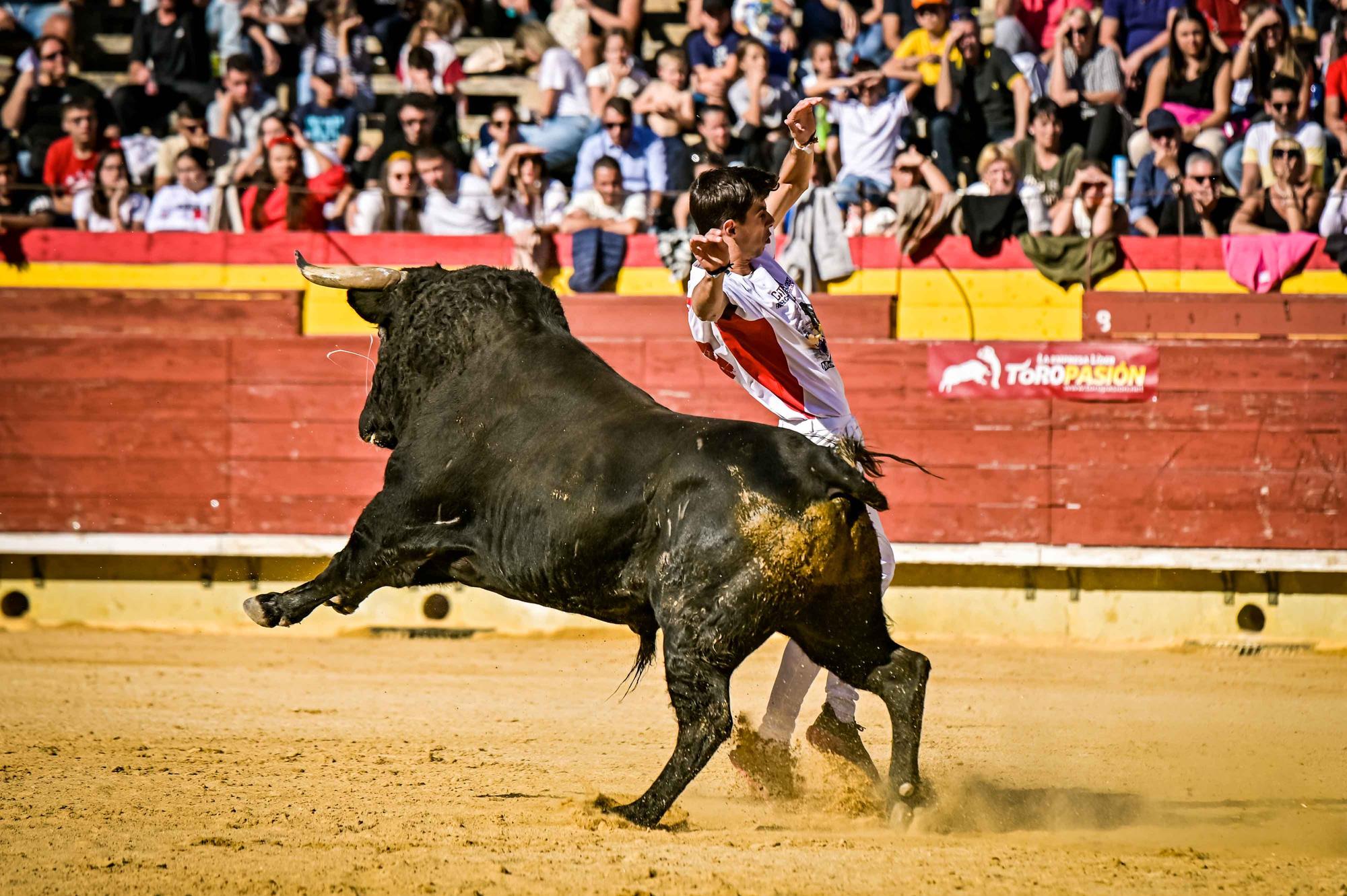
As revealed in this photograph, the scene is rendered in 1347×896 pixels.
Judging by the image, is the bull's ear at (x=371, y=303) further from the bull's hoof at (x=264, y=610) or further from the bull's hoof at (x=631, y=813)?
the bull's hoof at (x=631, y=813)

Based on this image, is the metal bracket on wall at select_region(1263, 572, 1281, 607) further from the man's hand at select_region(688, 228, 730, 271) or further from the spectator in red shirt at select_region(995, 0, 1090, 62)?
the man's hand at select_region(688, 228, 730, 271)

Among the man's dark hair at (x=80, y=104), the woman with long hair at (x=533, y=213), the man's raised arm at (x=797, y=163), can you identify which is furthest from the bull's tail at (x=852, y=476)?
the man's dark hair at (x=80, y=104)

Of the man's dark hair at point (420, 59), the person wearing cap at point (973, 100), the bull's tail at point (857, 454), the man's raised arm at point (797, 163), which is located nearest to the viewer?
the bull's tail at point (857, 454)

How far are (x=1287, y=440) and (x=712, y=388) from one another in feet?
9.35

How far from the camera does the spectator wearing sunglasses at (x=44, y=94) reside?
9195mm

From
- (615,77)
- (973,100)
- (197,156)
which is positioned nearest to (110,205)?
(197,156)

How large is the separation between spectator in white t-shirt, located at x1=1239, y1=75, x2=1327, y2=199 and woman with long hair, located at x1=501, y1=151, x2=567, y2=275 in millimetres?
3655

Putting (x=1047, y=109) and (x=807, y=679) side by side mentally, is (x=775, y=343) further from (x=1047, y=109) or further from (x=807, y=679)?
(x=1047, y=109)

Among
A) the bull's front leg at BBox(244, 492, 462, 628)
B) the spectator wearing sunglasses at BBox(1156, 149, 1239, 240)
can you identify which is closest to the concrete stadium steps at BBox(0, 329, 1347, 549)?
the spectator wearing sunglasses at BBox(1156, 149, 1239, 240)

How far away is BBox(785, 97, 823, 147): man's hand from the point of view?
141 inches

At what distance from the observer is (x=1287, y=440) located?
726 cm

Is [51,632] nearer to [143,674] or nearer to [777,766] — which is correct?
[143,674]

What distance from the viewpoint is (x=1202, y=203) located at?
7.56 meters

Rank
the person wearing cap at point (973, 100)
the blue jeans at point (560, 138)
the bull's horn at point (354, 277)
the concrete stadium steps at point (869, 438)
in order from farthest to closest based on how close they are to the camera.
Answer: the blue jeans at point (560, 138) < the person wearing cap at point (973, 100) < the concrete stadium steps at point (869, 438) < the bull's horn at point (354, 277)
